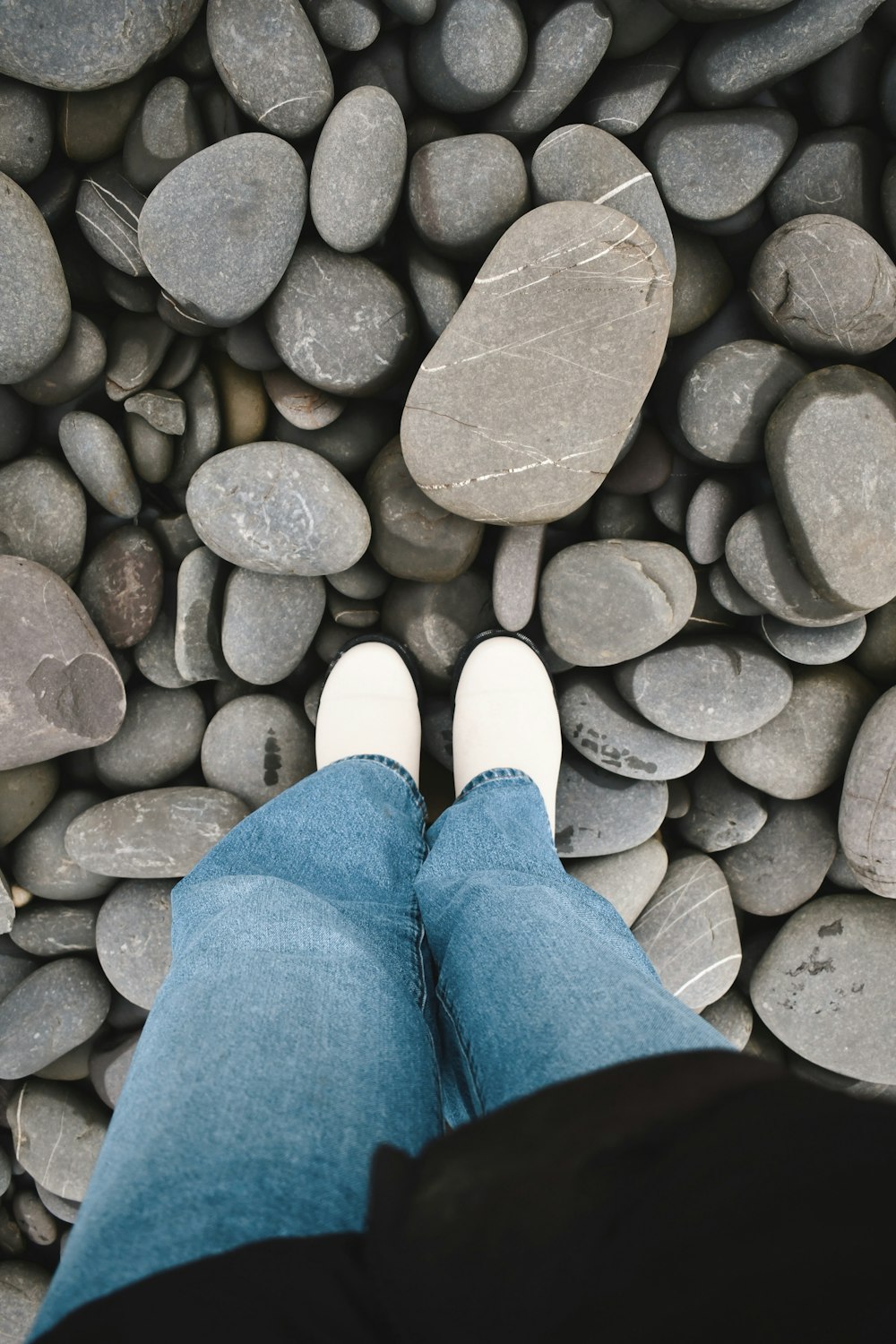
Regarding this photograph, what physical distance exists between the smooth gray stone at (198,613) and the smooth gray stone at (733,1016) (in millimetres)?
1241

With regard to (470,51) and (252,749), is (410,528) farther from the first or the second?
(470,51)

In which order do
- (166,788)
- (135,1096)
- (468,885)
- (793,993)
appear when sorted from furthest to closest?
(793,993)
(166,788)
(468,885)
(135,1096)

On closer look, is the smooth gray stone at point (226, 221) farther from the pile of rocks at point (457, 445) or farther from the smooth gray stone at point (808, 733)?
the smooth gray stone at point (808, 733)

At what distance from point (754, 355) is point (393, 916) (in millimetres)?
1073

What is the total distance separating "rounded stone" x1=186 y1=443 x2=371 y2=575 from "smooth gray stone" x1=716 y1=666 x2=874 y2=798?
0.82 metres

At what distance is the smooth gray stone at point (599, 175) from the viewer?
1289 millimetres

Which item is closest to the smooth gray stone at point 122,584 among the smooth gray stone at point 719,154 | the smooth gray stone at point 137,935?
the smooth gray stone at point 137,935

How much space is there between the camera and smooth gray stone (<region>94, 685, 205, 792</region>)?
1.54 m

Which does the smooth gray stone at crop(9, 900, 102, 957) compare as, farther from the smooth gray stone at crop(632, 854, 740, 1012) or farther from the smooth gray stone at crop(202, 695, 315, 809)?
the smooth gray stone at crop(632, 854, 740, 1012)

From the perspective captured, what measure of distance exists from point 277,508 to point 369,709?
1.26 feet

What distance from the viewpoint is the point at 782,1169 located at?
1.58ft

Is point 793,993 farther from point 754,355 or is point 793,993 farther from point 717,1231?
point 717,1231

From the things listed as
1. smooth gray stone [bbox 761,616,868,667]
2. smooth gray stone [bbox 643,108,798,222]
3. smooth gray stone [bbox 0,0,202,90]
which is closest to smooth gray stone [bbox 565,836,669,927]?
smooth gray stone [bbox 761,616,868,667]

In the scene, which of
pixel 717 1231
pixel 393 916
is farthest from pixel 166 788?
pixel 717 1231
